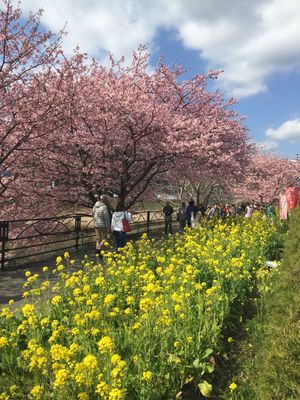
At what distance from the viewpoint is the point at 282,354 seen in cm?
217

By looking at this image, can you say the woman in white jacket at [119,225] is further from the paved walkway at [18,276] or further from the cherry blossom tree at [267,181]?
the cherry blossom tree at [267,181]

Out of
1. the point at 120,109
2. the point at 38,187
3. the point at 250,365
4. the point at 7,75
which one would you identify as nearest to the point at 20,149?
the point at 7,75

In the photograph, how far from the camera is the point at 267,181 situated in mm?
36969

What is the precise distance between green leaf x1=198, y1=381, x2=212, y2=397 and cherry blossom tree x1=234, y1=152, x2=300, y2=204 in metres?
33.6

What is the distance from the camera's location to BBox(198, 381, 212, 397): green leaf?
127 inches

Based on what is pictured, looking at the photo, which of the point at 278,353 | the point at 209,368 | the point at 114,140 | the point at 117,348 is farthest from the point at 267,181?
the point at 278,353

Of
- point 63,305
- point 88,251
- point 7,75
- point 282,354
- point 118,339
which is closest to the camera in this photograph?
point 282,354

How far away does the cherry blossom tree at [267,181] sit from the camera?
36.7 metres

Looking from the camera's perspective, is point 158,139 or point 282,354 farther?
point 158,139

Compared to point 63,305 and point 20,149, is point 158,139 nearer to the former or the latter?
point 20,149

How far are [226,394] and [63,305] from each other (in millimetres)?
2242

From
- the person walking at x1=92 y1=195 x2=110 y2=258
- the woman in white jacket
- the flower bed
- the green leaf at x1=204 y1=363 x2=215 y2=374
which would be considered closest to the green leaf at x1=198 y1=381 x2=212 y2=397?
the flower bed

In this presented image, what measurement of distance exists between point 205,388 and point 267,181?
35.8 meters

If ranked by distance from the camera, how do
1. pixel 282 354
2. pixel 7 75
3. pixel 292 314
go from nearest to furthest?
1. pixel 282 354
2. pixel 292 314
3. pixel 7 75
